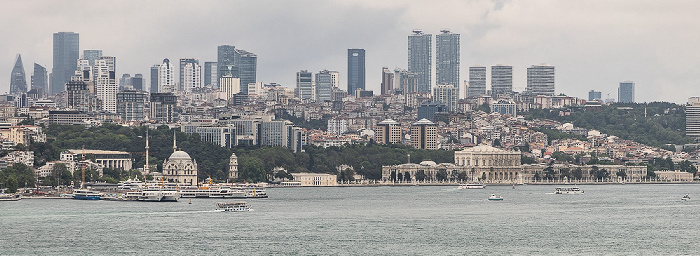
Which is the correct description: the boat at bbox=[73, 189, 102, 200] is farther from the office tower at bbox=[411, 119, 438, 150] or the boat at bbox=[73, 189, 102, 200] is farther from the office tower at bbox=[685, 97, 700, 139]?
the office tower at bbox=[685, 97, 700, 139]

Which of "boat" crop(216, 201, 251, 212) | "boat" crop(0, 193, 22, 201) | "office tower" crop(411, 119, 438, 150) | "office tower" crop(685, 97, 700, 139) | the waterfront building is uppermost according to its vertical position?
"office tower" crop(685, 97, 700, 139)

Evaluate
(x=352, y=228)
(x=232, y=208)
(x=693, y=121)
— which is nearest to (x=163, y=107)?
(x=693, y=121)

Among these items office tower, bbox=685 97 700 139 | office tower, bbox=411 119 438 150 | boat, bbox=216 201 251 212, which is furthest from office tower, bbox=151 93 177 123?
boat, bbox=216 201 251 212

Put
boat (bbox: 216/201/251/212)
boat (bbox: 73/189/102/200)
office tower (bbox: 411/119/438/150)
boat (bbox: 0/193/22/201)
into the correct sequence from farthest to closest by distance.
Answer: office tower (bbox: 411/119/438/150)
boat (bbox: 73/189/102/200)
boat (bbox: 0/193/22/201)
boat (bbox: 216/201/251/212)

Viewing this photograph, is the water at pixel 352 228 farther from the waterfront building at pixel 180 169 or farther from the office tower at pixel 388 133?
the office tower at pixel 388 133

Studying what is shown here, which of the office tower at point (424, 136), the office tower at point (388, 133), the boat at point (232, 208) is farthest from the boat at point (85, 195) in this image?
the office tower at point (388, 133)

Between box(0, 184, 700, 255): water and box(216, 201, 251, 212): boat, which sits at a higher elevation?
box(216, 201, 251, 212): boat
